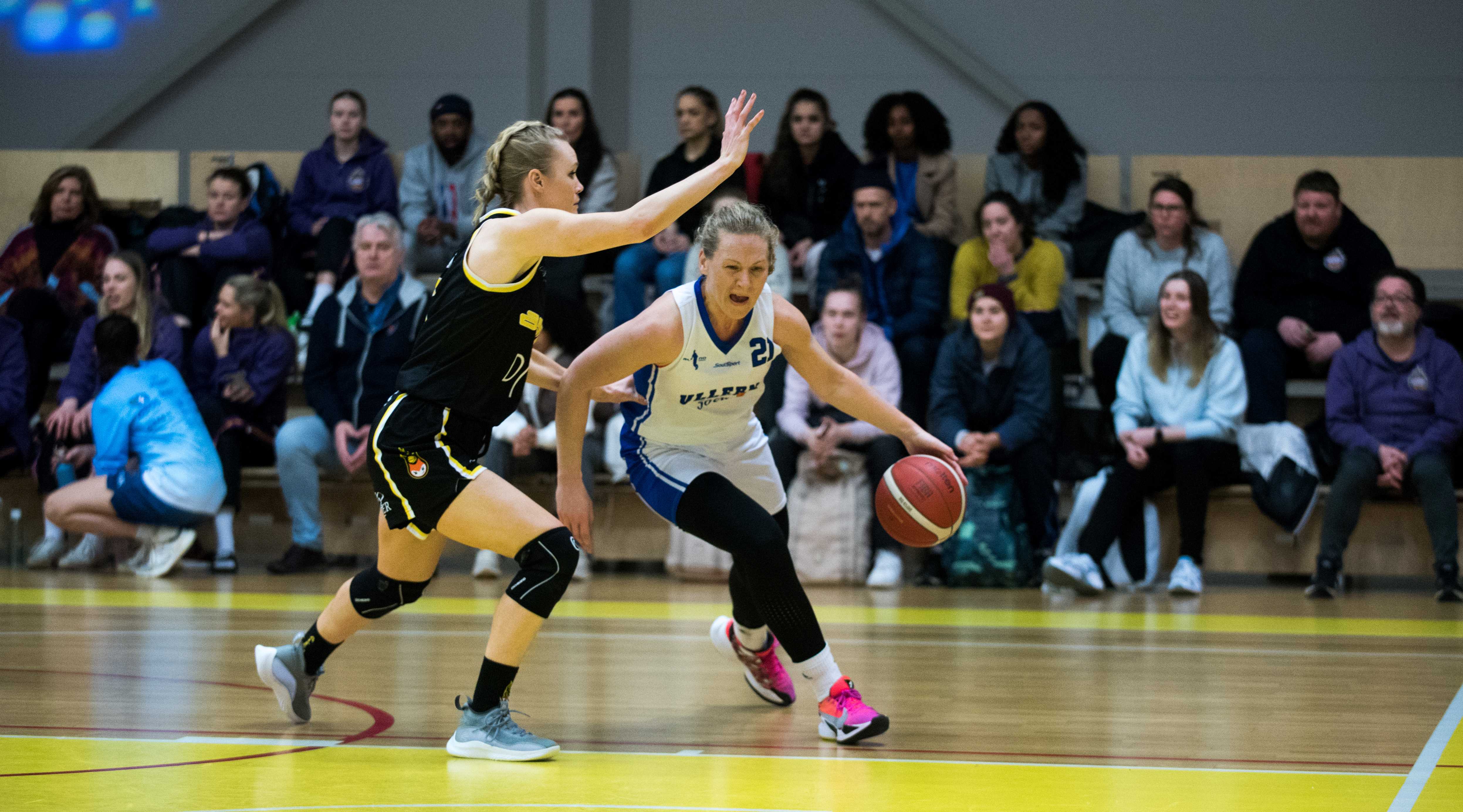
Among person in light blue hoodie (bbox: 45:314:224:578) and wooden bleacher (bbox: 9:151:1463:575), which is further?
wooden bleacher (bbox: 9:151:1463:575)

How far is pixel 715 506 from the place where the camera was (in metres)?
3.63

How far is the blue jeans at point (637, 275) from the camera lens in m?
7.86

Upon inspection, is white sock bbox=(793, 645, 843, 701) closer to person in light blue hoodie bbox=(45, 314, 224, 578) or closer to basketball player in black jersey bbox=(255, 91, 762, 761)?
basketball player in black jersey bbox=(255, 91, 762, 761)

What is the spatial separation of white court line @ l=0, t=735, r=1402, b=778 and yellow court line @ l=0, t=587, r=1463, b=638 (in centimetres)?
247

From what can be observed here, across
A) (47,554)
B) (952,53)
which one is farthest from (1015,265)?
(47,554)

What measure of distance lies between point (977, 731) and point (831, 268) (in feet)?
14.8

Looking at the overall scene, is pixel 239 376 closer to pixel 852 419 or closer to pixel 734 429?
pixel 852 419

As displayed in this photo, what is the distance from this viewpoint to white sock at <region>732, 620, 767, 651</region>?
397 centimetres

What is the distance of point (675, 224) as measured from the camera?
8.06 m

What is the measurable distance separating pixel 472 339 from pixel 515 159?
442 mm

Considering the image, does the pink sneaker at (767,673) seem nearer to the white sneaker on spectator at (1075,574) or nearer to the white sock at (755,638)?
the white sock at (755,638)

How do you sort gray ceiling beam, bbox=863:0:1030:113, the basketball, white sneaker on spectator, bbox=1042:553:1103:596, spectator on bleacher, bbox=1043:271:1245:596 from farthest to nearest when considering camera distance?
1. gray ceiling beam, bbox=863:0:1030:113
2. spectator on bleacher, bbox=1043:271:1245:596
3. white sneaker on spectator, bbox=1042:553:1103:596
4. the basketball

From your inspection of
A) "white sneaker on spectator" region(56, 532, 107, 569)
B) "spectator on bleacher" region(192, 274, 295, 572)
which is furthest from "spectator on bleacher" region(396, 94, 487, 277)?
"white sneaker on spectator" region(56, 532, 107, 569)

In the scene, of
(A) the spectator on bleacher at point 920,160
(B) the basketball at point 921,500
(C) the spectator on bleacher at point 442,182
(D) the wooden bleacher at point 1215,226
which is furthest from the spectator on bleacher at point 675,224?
(B) the basketball at point 921,500
